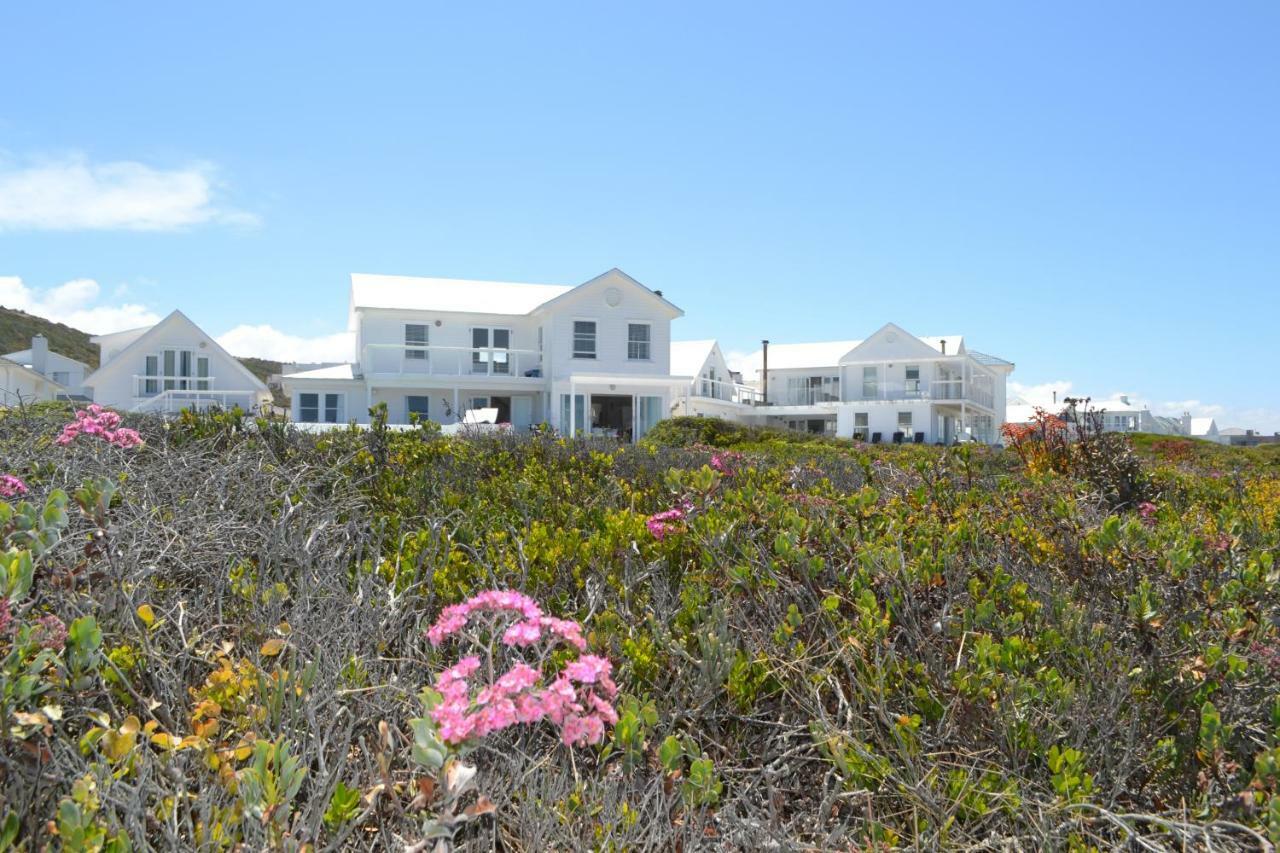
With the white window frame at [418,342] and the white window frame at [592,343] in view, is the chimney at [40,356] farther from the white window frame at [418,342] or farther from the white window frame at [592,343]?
the white window frame at [592,343]

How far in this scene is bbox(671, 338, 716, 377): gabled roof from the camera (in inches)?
1866

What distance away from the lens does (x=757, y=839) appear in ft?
8.32

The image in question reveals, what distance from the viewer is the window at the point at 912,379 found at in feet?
170

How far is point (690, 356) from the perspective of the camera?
1922 inches

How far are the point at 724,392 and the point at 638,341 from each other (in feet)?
50.8

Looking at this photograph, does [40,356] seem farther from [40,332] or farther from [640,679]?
[640,679]

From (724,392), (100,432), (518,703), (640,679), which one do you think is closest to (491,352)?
(724,392)

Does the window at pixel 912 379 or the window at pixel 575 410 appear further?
the window at pixel 912 379

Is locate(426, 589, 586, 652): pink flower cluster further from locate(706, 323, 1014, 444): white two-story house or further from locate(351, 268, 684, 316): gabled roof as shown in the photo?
locate(706, 323, 1014, 444): white two-story house

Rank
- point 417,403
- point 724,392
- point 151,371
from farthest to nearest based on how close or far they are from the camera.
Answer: point 724,392
point 151,371
point 417,403

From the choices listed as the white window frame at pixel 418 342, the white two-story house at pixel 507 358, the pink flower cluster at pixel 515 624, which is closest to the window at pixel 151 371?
the white two-story house at pixel 507 358

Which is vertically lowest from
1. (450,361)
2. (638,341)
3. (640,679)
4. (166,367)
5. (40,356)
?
(640,679)

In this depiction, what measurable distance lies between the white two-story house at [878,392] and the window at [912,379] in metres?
0.06

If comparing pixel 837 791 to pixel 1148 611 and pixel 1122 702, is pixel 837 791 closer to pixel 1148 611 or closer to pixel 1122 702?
pixel 1122 702
